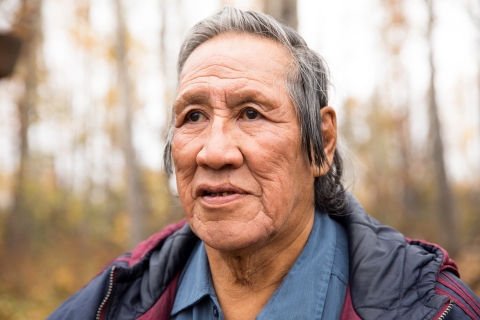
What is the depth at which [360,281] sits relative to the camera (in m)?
1.88

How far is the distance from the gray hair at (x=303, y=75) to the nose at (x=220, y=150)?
14.7 inches

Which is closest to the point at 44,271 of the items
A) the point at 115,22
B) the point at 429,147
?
the point at 115,22

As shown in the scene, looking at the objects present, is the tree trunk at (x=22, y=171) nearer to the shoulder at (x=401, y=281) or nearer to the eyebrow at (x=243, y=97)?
the eyebrow at (x=243, y=97)

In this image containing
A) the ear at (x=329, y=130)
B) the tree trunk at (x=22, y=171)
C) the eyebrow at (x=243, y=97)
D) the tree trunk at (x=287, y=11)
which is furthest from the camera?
the tree trunk at (x=22, y=171)

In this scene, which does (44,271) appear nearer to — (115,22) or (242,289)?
(115,22)

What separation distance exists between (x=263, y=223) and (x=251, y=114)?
1.68 feet

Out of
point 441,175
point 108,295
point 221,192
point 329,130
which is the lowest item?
point 441,175

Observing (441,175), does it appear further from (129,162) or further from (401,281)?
(401,281)

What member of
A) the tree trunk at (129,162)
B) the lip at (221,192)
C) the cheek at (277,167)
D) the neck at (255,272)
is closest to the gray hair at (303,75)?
the cheek at (277,167)

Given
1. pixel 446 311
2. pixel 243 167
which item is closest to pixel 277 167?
pixel 243 167

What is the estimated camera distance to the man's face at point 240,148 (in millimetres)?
1912

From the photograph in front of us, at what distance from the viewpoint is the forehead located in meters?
2.03

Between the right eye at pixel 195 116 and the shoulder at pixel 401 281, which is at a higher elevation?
the right eye at pixel 195 116

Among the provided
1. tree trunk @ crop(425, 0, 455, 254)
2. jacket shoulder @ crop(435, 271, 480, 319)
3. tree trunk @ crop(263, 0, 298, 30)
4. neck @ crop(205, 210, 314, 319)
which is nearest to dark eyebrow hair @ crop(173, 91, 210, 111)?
neck @ crop(205, 210, 314, 319)
